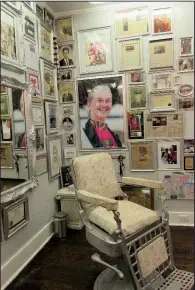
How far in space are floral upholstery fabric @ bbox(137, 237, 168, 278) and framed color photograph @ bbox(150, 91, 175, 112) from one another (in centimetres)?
135

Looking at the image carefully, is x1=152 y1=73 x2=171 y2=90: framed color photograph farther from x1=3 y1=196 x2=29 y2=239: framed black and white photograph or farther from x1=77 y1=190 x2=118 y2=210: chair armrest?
x1=3 y1=196 x2=29 y2=239: framed black and white photograph

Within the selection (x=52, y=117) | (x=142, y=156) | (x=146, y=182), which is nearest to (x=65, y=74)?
(x=52, y=117)

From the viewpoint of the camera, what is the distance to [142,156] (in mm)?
2672

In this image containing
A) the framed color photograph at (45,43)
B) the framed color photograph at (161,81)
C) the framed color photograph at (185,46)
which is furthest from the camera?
the framed color photograph at (161,81)

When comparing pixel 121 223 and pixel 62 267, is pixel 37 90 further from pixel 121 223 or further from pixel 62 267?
pixel 62 267

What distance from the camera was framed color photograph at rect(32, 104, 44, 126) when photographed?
231 cm

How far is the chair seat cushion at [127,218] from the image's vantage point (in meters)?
1.68

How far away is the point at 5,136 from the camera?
1.77m

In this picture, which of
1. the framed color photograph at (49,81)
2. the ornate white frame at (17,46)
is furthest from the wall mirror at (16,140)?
the framed color photograph at (49,81)

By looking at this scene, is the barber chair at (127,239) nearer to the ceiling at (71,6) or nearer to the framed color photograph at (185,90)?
the framed color photograph at (185,90)

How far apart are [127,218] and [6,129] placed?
1.09m

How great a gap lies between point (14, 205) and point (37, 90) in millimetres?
1100

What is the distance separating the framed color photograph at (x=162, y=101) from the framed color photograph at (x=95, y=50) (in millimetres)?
567

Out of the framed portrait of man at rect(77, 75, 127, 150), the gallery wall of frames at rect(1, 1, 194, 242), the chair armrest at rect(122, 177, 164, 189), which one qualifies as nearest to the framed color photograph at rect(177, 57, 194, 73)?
the gallery wall of frames at rect(1, 1, 194, 242)
